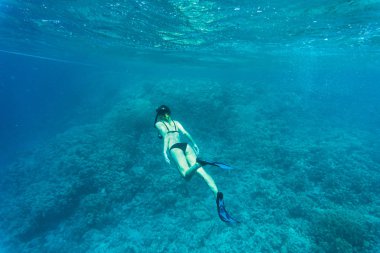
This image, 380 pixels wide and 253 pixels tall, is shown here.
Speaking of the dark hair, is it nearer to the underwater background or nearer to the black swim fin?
the black swim fin

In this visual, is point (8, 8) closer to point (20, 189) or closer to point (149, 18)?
point (149, 18)

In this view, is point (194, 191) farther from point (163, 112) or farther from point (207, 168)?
point (163, 112)

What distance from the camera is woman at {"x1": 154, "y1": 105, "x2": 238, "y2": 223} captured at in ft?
20.3

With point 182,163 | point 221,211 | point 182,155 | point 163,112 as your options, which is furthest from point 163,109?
point 221,211

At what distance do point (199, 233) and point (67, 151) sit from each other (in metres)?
10.9

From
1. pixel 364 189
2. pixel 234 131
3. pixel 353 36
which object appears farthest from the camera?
pixel 353 36

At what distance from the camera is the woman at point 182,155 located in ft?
20.3

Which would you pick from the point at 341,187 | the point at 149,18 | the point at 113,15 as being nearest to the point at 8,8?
the point at 113,15

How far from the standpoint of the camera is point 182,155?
6.80 meters

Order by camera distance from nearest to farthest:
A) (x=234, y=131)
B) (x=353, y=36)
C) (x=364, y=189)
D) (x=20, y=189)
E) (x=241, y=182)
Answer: (x=364, y=189) < (x=241, y=182) < (x=20, y=189) < (x=234, y=131) < (x=353, y=36)

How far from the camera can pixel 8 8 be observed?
15227mm

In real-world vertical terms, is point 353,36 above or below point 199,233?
above

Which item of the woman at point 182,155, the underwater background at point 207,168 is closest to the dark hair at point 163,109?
the woman at point 182,155

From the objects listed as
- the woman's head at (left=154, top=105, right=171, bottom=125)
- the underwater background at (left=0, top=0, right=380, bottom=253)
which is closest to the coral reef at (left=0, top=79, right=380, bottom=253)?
the underwater background at (left=0, top=0, right=380, bottom=253)
